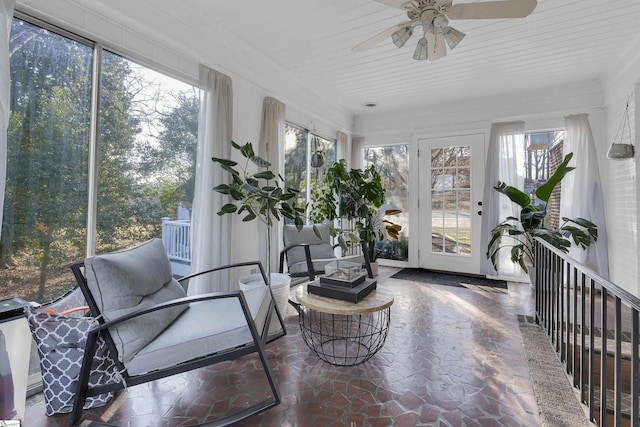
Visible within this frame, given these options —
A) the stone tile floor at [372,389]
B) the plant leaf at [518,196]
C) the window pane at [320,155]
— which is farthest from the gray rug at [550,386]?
the window pane at [320,155]

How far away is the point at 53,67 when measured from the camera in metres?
1.90

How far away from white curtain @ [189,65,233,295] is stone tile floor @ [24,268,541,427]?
0.86 metres

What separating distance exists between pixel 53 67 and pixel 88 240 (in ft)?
3.53

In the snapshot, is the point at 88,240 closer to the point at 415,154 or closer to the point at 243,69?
the point at 243,69

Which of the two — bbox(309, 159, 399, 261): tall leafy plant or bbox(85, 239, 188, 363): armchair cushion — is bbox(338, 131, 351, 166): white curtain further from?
bbox(85, 239, 188, 363): armchair cushion

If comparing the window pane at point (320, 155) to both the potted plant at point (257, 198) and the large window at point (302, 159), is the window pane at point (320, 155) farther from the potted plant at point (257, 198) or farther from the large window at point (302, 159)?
the potted plant at point (257, 198)

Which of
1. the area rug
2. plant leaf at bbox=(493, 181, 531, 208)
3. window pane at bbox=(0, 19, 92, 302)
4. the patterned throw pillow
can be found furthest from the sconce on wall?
window pane at bbox=(0, 19, 92, 302)

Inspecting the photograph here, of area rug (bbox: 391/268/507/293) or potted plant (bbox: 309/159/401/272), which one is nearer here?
area rug (bbox: 391/268/507/293)

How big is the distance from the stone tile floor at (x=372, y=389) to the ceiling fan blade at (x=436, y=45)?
2.24 meters

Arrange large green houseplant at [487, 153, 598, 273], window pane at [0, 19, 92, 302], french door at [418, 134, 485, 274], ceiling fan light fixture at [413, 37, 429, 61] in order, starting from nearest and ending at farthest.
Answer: window pane at [0, 19, 92, 302], ceiling fan light fixture at [413, 37, 429, 61], large green houseplant at [487, 153, 598, 273], french door at [418, 134, 485, 274]

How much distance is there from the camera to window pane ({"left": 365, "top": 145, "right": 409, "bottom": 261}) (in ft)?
17.4

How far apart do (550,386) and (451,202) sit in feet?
11.0

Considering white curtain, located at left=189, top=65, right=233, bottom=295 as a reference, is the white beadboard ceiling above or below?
above

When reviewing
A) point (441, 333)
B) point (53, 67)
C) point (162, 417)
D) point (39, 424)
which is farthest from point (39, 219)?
point (441, 333)
